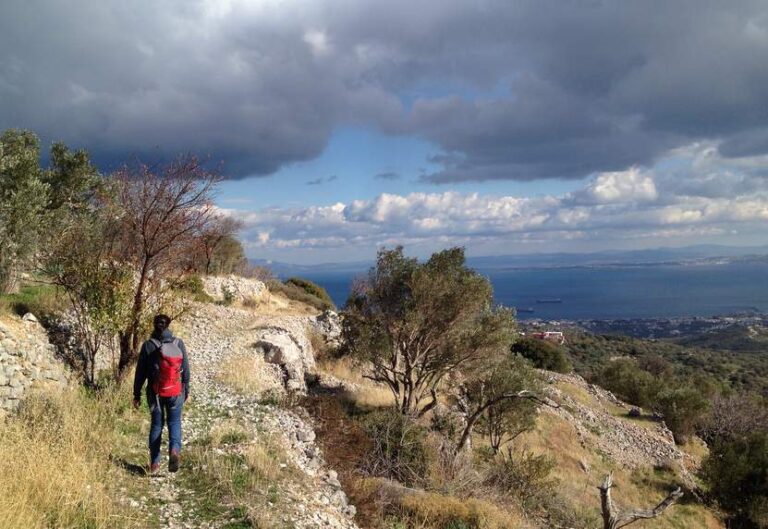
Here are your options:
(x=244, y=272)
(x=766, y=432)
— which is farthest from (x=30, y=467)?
(x=244, y=272)

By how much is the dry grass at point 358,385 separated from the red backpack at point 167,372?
12148 mm

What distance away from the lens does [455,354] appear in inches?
733

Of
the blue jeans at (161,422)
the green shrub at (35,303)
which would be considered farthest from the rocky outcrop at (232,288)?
the blue jeans at (161,422)

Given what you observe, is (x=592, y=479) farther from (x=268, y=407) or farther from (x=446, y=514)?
(x=268, y=407)

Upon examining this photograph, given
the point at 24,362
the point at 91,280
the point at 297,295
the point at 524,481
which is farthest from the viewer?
the point at 297,295

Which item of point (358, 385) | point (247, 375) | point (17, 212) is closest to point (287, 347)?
point (358, 385)

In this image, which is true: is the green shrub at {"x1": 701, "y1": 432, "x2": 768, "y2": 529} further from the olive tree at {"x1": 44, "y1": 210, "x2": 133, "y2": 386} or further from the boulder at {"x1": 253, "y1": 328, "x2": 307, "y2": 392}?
the olive tree at {"x1": 44, "y1": 210, "x2": 133, "y2": 386}

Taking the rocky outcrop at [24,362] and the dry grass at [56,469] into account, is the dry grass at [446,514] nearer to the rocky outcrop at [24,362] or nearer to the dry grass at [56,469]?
the dry grass at [56,469]

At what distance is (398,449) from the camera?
12.6m

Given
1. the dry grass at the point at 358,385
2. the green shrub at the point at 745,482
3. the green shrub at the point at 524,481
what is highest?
the dry grass at the point at 358,385

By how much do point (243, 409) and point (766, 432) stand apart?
26.0 metres

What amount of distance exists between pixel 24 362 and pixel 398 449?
858 cm

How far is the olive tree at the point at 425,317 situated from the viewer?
1786 centimetres

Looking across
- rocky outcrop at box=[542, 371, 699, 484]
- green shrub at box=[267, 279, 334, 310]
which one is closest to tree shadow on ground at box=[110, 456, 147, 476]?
rocky outcrop at box=[542, 371, 699, 484]
